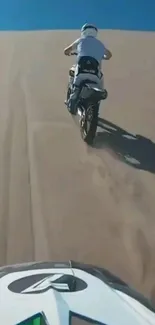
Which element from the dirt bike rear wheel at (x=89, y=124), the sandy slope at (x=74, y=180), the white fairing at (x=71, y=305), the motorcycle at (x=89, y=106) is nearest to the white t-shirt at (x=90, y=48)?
the motorcycle at (x=89, y=106)

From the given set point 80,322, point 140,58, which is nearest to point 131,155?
point 80,322

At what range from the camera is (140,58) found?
17.1 m

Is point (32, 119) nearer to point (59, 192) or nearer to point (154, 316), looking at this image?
point (59, 192)

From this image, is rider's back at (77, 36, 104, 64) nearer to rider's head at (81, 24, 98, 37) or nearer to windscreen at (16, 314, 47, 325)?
rider's head at (81, 24, 98, 37)

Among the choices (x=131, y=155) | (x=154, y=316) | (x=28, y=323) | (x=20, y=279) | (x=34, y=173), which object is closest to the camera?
(x=28, y=323)

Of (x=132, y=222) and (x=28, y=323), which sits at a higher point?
(x=28, y=323)

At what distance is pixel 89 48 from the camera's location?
9297mm

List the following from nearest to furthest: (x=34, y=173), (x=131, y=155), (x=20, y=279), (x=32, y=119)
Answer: (x=20, y=279) < (x=34, y=173) < (x=131, y=155) < (x=32, y=119)

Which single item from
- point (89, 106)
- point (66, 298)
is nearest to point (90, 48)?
point (89, 106)

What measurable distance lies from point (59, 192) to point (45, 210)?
19.2 inches

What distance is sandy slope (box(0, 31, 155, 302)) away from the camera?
6.27 metres

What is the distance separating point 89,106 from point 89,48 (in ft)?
3.01

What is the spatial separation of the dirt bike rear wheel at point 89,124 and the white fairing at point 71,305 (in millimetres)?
5455

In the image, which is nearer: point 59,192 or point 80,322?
point 80,322
